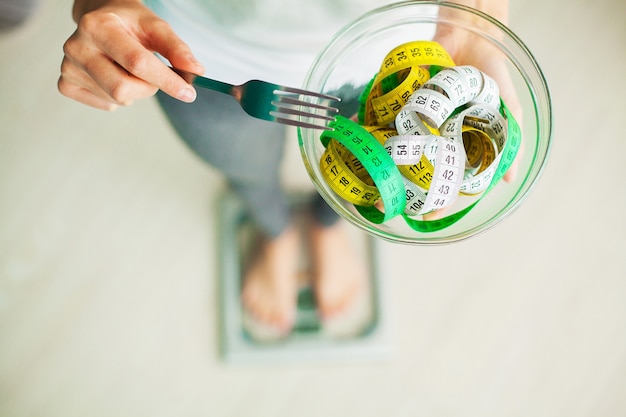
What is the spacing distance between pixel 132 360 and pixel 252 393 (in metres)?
0.31

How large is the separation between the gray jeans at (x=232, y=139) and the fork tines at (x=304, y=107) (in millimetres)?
150

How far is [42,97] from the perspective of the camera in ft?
4.91

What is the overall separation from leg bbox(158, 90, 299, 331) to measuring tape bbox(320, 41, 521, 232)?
0.68 ft

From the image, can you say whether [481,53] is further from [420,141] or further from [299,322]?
[299,322]

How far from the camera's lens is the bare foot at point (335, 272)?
56.7 inches

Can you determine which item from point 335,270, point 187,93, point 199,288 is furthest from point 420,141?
point 199,288

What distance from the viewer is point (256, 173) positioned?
1.10m

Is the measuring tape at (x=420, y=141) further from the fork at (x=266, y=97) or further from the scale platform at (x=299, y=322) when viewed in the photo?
the scale platform at (x=299, y=322)

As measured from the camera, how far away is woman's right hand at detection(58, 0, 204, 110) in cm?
68

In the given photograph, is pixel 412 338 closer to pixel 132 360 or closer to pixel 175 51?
pixel 132 360

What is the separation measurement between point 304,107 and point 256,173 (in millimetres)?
351

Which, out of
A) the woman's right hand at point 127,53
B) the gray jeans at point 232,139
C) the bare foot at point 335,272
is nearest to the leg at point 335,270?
the bare foot at point 335,272

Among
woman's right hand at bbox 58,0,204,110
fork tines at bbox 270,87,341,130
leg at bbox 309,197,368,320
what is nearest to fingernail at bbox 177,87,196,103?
woman's right hand at bbox 58,0,204,110

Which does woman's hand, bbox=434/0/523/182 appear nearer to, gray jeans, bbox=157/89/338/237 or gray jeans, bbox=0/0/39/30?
gray jeans, bbox=157/89/338/237
